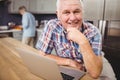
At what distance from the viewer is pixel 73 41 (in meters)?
1.34

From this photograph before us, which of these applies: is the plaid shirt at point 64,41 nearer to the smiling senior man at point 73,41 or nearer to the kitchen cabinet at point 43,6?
the smiling senior man at point 73,41

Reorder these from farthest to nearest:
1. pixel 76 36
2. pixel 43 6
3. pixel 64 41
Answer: pixel 43 6
pixel 64 41
pixel 76 36

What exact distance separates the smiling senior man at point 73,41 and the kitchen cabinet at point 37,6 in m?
3.21

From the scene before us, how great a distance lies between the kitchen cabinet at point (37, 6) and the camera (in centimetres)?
479

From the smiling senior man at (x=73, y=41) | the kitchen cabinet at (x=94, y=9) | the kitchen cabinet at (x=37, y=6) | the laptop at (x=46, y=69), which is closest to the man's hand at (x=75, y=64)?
A: the smiling senior man at (x=73, y=41)

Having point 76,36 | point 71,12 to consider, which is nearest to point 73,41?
point 76,36

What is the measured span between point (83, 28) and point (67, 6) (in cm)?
25

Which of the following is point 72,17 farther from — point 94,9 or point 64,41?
point 94,9

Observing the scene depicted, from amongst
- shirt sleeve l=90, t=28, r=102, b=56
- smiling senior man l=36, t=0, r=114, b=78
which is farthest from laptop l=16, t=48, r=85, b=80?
shirt sleeve l=90, t=28, r=102, b=56

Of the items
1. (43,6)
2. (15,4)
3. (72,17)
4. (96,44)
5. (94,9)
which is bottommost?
(96,44)

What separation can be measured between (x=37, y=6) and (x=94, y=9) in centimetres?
269

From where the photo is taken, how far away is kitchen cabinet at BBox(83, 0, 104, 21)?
2.79 meters

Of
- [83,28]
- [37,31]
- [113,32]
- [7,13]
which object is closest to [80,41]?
[83,28]

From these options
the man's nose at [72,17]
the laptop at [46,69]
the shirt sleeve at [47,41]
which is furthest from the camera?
the shirt sleeve at [47,41]
